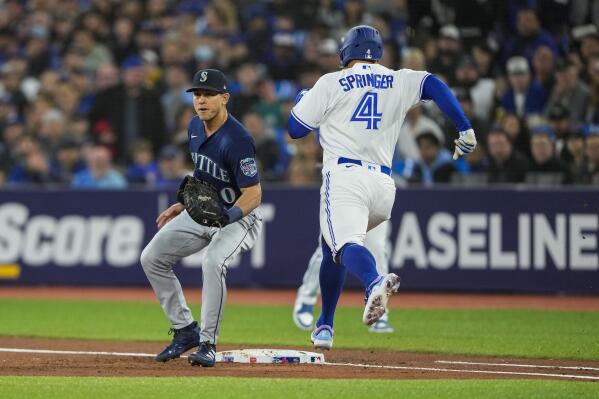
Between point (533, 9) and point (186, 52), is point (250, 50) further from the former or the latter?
point (533, 9)

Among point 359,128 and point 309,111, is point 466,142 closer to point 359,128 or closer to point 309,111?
point 359,128

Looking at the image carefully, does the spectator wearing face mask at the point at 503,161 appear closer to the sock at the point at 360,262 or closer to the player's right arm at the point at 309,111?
the player's right arm at the point at 309,111

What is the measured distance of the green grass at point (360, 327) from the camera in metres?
9.46

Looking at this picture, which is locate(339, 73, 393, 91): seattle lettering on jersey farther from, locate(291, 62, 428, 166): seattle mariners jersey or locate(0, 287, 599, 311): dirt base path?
locate(0, 287, 599, 311): dirt base path

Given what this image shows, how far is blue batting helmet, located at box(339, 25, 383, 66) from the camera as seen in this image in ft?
26.8

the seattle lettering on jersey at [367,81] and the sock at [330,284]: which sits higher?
the seattle lettering on jersey at [367,81]

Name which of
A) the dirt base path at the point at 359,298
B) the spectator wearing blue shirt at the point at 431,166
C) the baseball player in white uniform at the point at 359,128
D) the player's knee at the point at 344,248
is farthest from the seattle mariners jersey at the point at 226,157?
the spectator wearing blue shirt at the point at 431,166

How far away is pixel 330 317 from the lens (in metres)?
8.48

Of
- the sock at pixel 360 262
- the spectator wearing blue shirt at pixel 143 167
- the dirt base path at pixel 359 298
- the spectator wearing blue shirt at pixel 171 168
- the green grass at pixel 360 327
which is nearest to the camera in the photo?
the sock at pixel 360 262

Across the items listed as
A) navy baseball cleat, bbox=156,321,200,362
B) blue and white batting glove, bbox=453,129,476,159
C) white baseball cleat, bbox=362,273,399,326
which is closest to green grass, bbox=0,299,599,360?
navy baseball cleat, bbox=156,321,200,362

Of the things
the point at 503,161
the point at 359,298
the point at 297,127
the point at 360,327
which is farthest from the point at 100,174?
the point at 297,127

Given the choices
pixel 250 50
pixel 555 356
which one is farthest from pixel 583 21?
pixel 555 356

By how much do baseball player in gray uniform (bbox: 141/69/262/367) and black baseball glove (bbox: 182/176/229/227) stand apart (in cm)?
4

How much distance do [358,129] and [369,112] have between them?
0.48 feet
